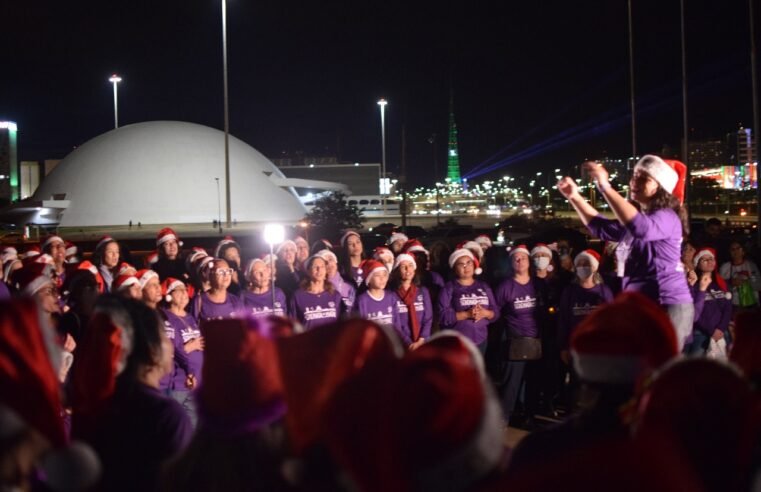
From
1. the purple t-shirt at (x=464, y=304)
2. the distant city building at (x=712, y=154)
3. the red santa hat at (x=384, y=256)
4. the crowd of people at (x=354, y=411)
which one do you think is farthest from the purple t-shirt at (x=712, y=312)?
the distant city building at (x=712, y=154)

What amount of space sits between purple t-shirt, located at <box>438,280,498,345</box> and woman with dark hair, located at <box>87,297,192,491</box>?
5150 mm

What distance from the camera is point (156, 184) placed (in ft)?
244

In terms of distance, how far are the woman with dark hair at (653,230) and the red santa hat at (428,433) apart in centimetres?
311

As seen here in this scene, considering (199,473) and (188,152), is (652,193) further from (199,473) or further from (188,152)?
(188,152)

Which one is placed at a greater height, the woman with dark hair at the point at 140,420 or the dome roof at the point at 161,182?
the dome roof at the point at 161,182

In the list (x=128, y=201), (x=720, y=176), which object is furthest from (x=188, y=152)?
(x=720, y=176)

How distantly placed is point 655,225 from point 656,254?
26cm

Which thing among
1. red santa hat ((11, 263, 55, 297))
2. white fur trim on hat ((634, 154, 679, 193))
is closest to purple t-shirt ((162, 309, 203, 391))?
red santa hat ((11, 263, 55, 297))

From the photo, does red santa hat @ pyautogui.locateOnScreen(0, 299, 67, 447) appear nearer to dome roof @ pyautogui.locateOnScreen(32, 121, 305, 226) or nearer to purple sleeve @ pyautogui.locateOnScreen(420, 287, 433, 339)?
purple sleeve @ pyautogui.locateOnScreen(420, 287, 433, 339)

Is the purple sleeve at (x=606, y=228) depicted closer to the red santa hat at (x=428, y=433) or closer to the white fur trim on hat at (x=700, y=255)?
the red santa hat at (x=428, y=433)

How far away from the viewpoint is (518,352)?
8.61m

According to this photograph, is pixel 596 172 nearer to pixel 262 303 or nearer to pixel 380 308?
pixel 380 308

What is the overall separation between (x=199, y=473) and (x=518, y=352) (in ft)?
21.2

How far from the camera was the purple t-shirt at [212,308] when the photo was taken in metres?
7.48
